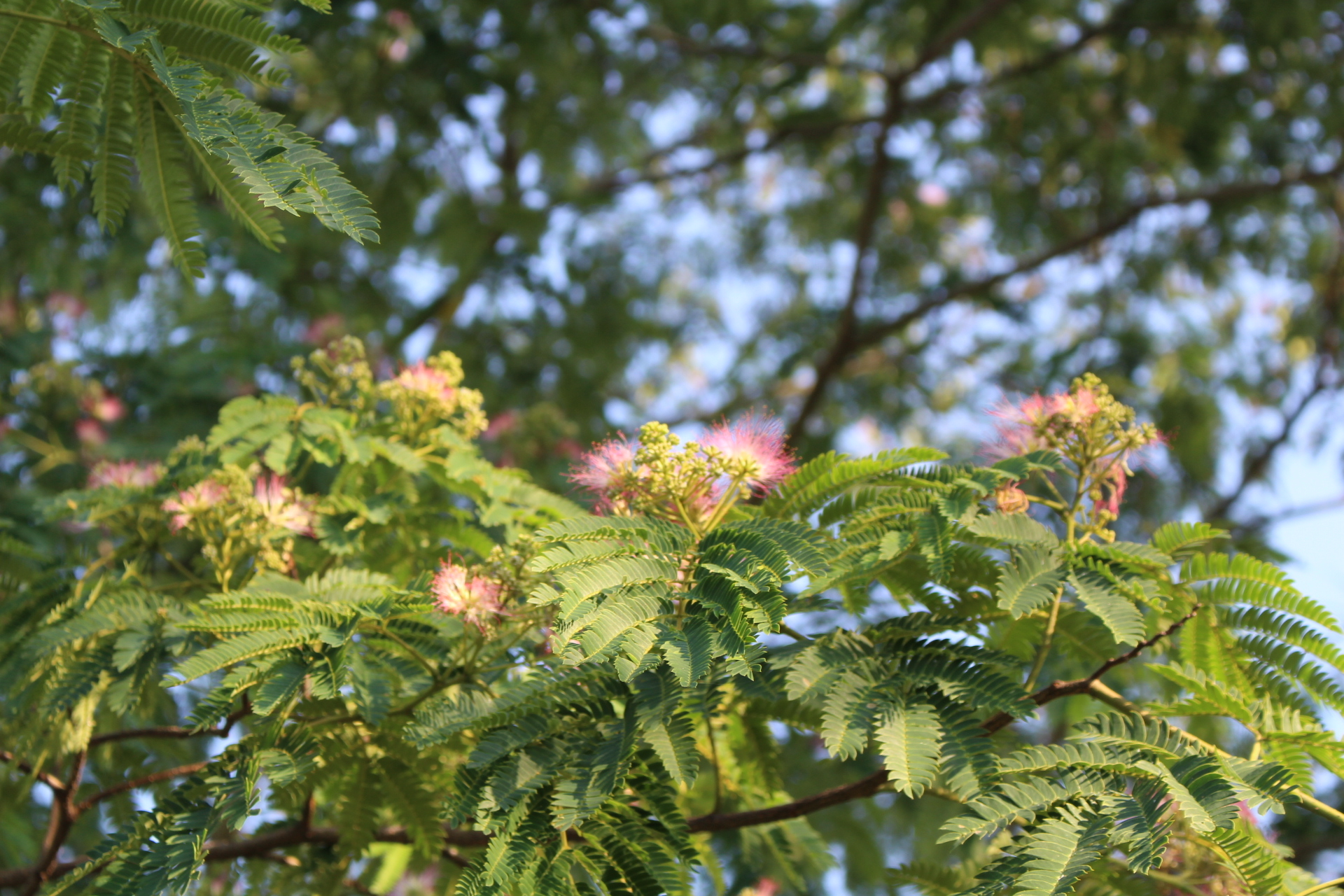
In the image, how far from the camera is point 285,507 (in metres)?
3.15

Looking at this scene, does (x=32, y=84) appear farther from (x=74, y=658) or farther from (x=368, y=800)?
(x=368, y=800)

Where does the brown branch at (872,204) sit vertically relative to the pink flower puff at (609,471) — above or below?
above

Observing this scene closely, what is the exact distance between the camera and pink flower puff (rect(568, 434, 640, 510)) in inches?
101

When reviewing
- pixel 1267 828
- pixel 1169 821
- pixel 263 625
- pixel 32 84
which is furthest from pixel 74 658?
pixel 1267 828

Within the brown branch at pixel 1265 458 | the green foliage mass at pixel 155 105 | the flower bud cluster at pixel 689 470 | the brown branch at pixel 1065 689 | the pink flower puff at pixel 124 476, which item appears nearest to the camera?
the green foliage mass at pixel 155 105

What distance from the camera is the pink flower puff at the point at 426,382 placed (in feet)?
11.1

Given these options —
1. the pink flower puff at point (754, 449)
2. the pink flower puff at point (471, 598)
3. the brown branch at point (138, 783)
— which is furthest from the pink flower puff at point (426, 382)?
the brown branch at point (138, 783)

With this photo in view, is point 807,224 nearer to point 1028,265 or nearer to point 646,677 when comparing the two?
point 1028,265

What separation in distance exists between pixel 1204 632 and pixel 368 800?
2.14 meters

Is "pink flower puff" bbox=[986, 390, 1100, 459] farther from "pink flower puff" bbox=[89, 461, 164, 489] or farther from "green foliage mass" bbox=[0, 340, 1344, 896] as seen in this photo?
"pink flower puff" bbox=[89, 461, 164, 489]

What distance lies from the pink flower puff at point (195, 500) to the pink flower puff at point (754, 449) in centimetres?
143

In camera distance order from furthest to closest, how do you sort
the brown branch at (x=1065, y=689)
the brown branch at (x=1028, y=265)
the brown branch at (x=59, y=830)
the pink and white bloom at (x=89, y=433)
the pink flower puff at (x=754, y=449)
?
the brown branch at (x=1028, y=265), the pink and white bloom at (x=89, y=433), the brown branch at (x=59, y=830), the pink flower puff at (x=754, y=449), the brown branch at (x=1065, y=689)

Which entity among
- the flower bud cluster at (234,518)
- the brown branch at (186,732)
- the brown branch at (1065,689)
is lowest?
the brown branch at (186,732)

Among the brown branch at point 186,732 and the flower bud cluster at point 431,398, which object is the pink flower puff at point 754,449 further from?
the brown branch at point 186,732
